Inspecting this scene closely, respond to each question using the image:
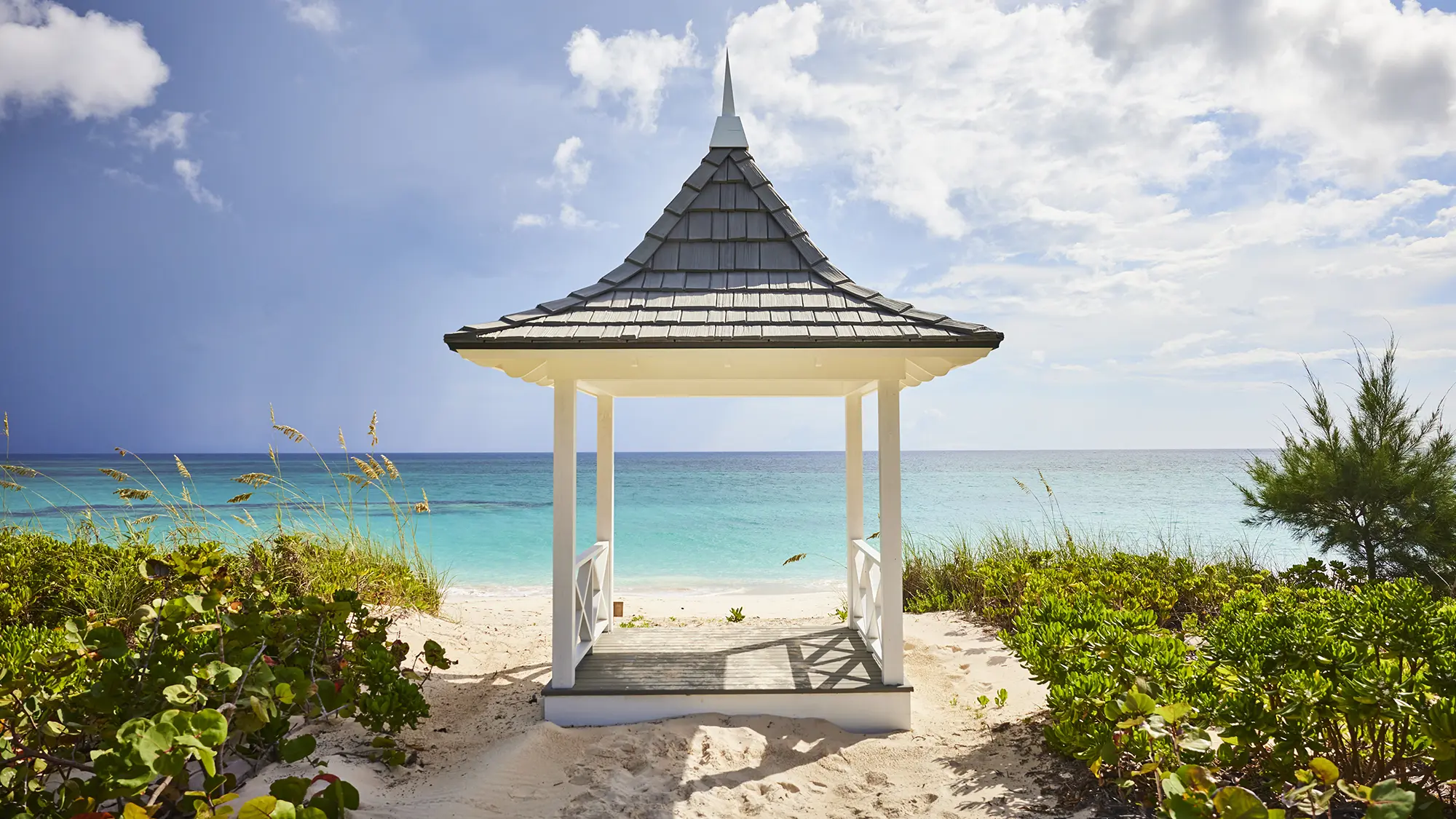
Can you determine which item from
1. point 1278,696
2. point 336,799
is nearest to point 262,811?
point 336,799

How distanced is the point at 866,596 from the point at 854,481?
117 cm

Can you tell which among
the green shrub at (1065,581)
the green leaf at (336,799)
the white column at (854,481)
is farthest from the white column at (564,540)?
the green shrub at (1065,581)

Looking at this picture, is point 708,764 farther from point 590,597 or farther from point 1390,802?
point 1390,802

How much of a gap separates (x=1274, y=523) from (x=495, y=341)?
949 cm

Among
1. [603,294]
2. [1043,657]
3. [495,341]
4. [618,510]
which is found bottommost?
[618,510]

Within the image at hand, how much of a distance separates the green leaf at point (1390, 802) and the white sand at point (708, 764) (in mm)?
1656

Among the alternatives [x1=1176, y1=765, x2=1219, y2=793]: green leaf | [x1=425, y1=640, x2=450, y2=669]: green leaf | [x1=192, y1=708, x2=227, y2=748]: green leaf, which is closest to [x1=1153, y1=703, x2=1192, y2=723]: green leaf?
[x1=1176, y1=765, x2=1219, y2=793]: green leaf

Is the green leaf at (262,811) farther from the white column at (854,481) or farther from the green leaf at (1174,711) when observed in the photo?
the white column at (854,481)

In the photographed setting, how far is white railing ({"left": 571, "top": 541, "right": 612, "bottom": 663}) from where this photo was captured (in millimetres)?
5121

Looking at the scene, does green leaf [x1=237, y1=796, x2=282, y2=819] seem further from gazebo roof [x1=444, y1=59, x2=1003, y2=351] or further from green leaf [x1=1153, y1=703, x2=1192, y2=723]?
green leaf [x1=1153, y1=703, x2=1192, y2=723]

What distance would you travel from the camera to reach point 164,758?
2.22 metres

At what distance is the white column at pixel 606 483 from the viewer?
6.45 metres

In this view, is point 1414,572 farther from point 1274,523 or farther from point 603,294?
point 603,294

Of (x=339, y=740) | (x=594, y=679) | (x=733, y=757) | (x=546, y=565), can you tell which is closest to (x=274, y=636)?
(x=339, y=740)
